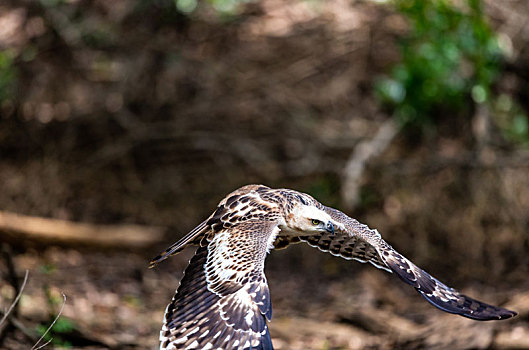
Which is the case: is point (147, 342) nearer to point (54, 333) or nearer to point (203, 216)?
point (54, 333)

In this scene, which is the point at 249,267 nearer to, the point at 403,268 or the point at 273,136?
the point at 403,268

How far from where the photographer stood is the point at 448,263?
31.0 feet

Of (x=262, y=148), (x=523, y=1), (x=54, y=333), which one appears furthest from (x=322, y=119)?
(x=54, y=333)

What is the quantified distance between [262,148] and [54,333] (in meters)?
5.04

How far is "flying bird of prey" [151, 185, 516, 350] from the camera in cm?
411

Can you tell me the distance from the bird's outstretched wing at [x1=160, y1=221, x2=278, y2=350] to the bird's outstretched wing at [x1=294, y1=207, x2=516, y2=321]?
1.97 feet

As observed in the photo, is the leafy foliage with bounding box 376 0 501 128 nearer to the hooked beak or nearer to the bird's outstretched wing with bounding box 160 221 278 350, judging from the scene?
the hooked beak

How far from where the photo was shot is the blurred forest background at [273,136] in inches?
351

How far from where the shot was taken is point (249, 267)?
4293mm

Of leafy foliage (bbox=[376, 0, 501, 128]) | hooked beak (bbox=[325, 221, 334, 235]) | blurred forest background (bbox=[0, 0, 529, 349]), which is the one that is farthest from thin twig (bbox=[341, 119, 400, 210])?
hooked beak (bbox=[325, 221, 334, 235])

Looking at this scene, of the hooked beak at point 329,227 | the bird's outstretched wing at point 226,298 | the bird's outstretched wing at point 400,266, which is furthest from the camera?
the hooked beak at point 329,227

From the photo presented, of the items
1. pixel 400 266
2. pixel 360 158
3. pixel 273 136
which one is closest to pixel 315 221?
pixel 400 266

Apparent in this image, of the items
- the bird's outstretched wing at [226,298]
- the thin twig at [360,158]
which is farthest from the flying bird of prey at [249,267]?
the thin twig at [360,158]

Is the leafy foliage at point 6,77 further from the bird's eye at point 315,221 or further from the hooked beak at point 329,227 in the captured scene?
the hooked beak at point 329,227
